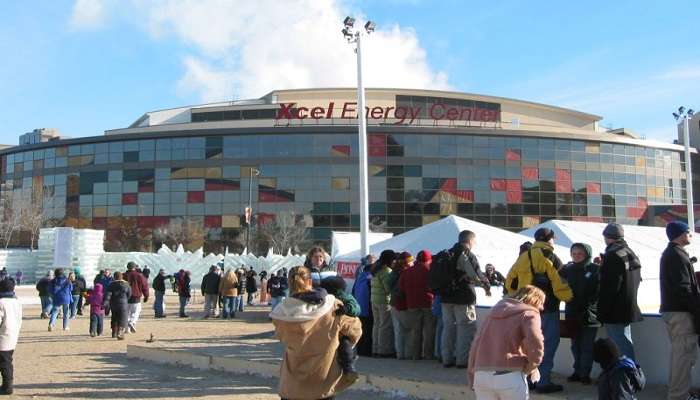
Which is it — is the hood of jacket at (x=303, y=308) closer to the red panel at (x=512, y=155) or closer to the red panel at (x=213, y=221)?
the red panel at (x=213, y=221)

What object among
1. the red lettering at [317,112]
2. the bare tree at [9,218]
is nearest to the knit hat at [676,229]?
the red lettering at [317,112]

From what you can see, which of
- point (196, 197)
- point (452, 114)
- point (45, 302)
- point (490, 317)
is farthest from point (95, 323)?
point (452, 114)

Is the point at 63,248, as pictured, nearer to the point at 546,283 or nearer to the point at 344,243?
the point at 344,243

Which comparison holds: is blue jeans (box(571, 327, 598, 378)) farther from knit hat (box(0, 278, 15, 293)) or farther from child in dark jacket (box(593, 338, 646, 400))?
knit hat (box(0, 278, 15, 293))

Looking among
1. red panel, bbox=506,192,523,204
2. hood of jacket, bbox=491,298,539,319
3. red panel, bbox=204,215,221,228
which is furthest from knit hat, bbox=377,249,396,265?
red panel, bbox=204,215,221,228

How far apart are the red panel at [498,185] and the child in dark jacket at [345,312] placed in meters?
58.0

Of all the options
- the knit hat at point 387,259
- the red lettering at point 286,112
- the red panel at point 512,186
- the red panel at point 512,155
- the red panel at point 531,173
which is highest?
the red lettering at point 286,112

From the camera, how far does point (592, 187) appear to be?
6381 centimetres

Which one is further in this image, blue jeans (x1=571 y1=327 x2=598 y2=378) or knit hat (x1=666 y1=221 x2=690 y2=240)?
blue jeans (x1=571 y1=327 x2=598 y2=378)

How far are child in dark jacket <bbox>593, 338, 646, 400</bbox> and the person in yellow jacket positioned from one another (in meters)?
2.47

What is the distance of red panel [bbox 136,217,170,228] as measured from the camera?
63.0 m

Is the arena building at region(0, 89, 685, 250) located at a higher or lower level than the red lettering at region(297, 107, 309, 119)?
lower

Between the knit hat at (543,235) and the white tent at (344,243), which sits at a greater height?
the white tent at (344,243)

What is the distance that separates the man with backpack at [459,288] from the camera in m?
9.05
